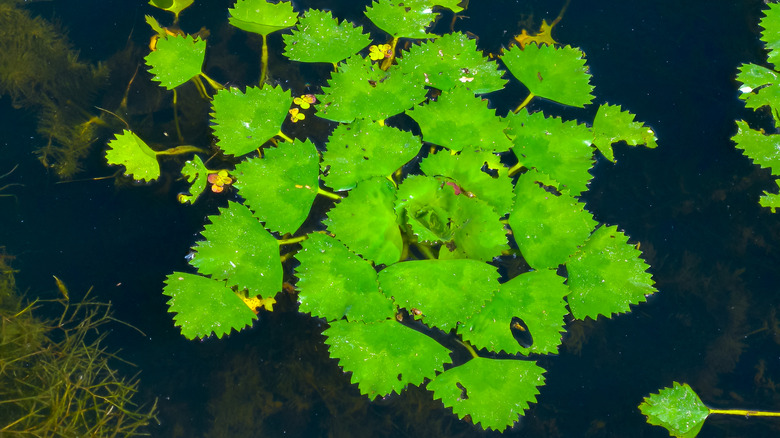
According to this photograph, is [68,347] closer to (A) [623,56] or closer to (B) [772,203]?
(A) [623,56]

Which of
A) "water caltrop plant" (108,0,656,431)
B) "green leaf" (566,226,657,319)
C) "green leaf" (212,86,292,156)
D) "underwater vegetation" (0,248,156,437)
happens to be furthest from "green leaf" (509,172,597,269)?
"underwater vegetation" (0,248,156,437)

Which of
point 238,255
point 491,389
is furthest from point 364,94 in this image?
point 491,389

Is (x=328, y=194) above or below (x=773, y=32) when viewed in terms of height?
below

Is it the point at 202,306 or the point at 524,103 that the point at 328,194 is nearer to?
the point at 202,306

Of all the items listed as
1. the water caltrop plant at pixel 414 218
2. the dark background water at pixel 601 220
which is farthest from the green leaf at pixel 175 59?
the dark background water at pixel 601 220

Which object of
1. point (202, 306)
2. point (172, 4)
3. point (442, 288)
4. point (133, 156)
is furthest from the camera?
point (172, 4)

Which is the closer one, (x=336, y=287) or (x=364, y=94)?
(x=336, y=287)

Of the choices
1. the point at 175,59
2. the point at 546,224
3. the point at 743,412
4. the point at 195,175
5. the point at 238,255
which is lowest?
the point at 743,412
